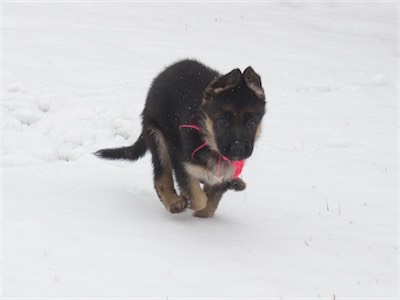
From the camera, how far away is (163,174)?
6242 mm

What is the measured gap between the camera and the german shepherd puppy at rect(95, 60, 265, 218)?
5395 millimetres

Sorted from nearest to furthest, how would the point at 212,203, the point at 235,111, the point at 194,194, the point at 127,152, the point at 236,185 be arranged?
the point at 235,111, the point at 194,194, the point at 212,203, the point at 236,185, the point at 127,152

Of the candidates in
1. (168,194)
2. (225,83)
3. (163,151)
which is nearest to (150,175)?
(163,151)

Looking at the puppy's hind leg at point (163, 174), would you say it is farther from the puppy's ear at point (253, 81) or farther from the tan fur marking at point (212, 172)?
the puppy's ear at point (253, 81)

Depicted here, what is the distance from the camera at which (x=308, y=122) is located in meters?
9.37

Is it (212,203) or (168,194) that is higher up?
(168,194)

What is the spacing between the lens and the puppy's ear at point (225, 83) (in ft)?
17.5

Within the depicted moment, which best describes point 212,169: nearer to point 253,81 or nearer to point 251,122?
point 251,122

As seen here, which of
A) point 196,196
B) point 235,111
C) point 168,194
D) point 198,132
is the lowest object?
point 168,194

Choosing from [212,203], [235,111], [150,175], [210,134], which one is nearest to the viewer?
[235,111]

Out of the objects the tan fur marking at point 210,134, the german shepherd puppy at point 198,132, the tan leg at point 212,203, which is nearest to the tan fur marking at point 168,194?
the german shepherd puppy at point 198,132

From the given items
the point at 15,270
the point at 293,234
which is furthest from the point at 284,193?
the point at 15,270

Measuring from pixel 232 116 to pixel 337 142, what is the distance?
366cm

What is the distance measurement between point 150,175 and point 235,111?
1.99 m
